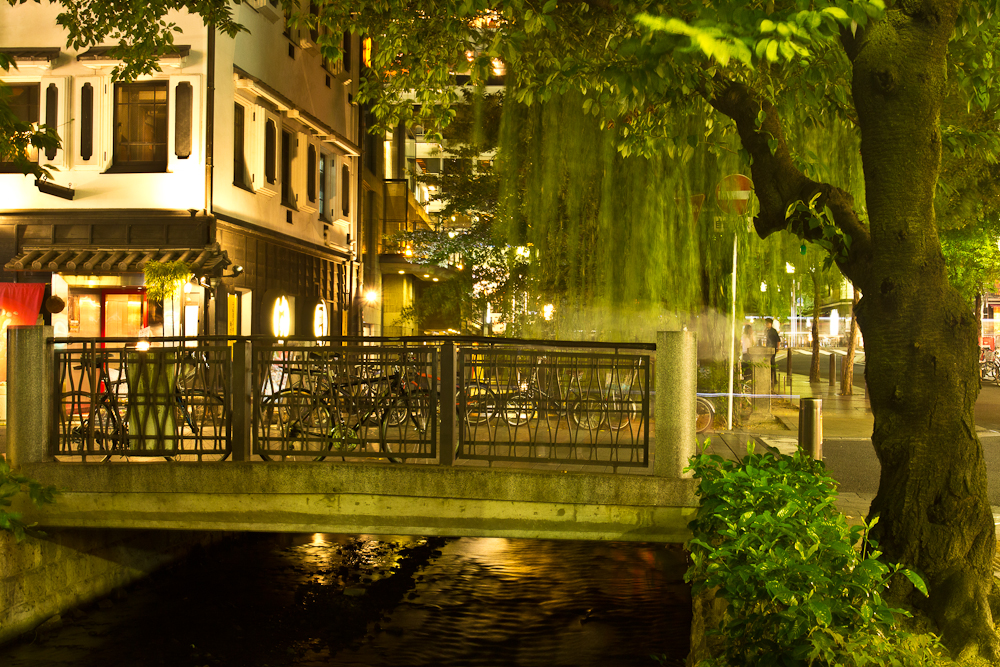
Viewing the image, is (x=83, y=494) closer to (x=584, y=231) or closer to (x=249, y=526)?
(x=249, y=526)

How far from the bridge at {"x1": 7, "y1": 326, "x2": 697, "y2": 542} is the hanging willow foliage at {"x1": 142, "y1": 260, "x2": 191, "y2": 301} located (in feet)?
27.7

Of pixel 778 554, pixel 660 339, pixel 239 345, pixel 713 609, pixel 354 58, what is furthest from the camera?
pixel 354 58

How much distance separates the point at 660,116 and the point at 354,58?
20.8m

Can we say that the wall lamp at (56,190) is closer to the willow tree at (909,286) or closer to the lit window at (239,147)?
the lit window at (239,147)

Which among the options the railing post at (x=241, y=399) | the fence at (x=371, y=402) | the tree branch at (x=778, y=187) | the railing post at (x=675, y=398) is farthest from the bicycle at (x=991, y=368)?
the railing post at (x=241, y=399)

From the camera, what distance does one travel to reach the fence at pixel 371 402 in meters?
7.07

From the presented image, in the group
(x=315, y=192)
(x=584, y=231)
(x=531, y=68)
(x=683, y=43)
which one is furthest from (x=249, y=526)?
(x=315, y=192)

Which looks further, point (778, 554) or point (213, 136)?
point (213, 136)

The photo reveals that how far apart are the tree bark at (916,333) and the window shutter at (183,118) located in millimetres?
14913

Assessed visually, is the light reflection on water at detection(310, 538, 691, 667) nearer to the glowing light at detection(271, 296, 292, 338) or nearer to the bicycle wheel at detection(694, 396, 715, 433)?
the bicycle wheel at detection(694, 396, 715, 433)

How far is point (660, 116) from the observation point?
25.8 feet

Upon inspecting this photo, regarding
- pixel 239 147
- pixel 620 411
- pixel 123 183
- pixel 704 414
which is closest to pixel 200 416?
pixel 620 411

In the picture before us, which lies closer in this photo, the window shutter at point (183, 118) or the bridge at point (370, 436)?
the bridge at point (370, 436)

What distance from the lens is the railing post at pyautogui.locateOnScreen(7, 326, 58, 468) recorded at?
737cm
